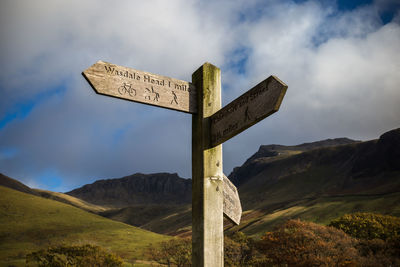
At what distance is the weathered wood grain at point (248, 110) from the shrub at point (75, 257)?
87.6 ft

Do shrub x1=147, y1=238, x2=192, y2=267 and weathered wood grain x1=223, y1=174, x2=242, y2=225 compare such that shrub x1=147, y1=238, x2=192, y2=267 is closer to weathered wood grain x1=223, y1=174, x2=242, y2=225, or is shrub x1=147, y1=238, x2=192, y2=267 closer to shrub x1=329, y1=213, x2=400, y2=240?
shrub x1=329, y1=213, x2=400, y2=240

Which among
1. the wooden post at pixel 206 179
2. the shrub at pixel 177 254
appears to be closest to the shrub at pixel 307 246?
→ the shrub at pixel 177 254

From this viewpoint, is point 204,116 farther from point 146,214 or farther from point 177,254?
point 146,214

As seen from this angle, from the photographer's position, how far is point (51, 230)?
61938mm

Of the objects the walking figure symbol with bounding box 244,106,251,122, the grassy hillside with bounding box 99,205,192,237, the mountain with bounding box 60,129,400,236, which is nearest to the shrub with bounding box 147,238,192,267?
the walking figure symbol with bounding box 244,106,251,122

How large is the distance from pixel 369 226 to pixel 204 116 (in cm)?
3449

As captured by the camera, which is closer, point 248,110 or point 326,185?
point 248,110

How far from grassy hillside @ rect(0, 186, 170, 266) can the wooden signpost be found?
50.3 m

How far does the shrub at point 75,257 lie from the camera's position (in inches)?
1040

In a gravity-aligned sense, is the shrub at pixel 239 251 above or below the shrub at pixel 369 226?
below

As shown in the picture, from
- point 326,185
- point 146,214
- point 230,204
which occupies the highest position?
point 326,185

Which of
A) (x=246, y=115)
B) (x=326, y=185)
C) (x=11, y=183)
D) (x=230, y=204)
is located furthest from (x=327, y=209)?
(x=11, y=183)

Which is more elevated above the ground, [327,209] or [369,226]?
[327,209]

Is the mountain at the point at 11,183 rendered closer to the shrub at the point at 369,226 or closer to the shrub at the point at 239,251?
the shrub at the point at 239,251
